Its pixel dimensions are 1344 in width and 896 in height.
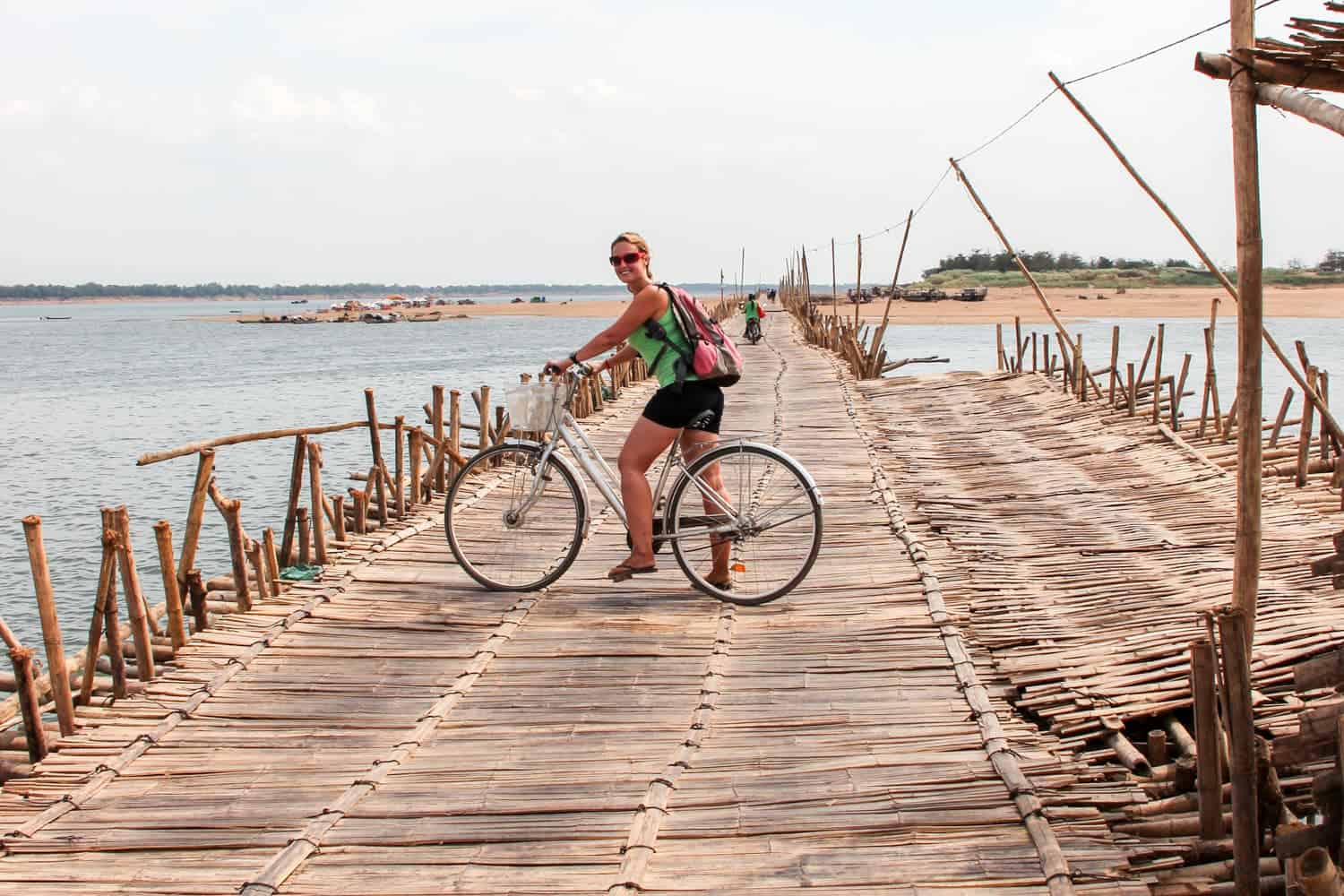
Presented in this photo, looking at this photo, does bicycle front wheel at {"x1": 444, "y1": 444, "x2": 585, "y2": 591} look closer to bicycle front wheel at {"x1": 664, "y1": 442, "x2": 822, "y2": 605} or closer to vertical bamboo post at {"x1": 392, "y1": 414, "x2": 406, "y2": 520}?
bicycle front wheel at {"x1": 664, "y1": 442, "x2": 822, "y2": 605}

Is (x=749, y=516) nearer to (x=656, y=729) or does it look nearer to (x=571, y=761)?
(x=656, y=729)

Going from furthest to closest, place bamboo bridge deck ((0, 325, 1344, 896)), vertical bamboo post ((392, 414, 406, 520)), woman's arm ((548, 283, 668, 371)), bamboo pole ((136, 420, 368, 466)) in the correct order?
vertical bamboo post ((392, 414, 406, 520))
bamboo pole ((136, 420, 368, 466))
woman's arm ((548, 283, 668, 371))
bamboo bridge deck ((0, 325, 1344, 896))

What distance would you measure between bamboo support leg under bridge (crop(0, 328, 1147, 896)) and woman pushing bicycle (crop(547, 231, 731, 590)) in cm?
34

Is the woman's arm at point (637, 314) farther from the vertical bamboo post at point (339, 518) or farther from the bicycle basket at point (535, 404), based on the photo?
the vertical bamboo post at point (339, 518)

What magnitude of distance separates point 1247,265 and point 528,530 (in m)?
2.83

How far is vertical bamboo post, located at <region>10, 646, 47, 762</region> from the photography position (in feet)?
12.1

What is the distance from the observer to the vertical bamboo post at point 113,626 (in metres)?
4.11

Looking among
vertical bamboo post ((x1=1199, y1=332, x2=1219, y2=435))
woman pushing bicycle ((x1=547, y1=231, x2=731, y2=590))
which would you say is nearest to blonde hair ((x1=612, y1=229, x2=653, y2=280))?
woman pushing bicycle ((x1=547, y1=231, x2=731, y2=590))

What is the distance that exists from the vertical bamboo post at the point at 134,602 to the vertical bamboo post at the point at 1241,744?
3.06m

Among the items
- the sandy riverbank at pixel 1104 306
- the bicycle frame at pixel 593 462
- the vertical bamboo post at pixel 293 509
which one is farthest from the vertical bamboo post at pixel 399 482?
the sandy riverbank at pixel 1104 306

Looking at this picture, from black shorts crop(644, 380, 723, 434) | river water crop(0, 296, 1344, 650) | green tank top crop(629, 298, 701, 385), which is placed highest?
green tank top crop(629, 298, 701, 385)

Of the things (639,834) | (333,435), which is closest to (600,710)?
(639,834)

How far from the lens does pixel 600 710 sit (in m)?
3.56

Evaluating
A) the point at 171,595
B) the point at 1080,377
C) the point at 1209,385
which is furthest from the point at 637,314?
the point at 1080,377
